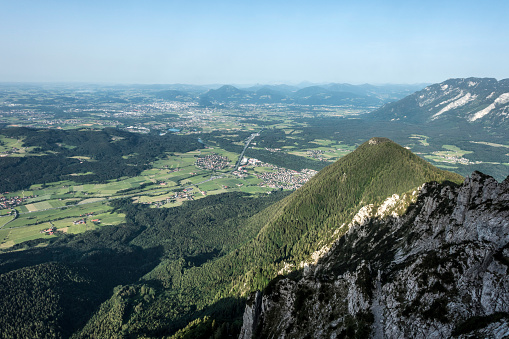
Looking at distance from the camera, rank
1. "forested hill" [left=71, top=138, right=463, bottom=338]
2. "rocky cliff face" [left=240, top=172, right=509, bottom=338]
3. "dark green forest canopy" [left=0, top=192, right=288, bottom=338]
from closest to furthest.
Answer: "rocky cliff face" [left=240, top=172, right=509, bottom=338] → "forested hill" [left=71, top=138, right=463, bottom=338] → "dark green forest canopy" [left=0, top=192, right=288, bottom=338]

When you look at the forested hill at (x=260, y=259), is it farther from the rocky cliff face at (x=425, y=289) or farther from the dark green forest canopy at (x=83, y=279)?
the rocky cliff face at (x=425, y=289)

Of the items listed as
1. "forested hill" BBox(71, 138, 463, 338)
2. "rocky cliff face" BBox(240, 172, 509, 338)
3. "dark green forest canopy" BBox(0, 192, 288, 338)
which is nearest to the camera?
"rocky cliff face" BBox(240, 172, 509, 338)

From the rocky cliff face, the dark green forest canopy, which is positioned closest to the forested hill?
the dark green forest canopy

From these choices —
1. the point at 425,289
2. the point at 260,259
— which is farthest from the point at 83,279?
the point at 425,289

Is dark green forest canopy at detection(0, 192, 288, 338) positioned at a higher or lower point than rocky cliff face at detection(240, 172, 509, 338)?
lower

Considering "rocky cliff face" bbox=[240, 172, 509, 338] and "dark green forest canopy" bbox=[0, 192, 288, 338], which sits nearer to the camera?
"rocky cliff face" bbox=[240, 172, 509, 338]

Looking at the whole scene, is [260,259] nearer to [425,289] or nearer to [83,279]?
[83,279]

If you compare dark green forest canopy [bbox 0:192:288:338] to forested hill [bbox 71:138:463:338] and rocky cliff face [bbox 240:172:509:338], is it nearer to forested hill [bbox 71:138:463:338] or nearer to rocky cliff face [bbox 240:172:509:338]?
forested hill [bbox 71:138:463:338]
